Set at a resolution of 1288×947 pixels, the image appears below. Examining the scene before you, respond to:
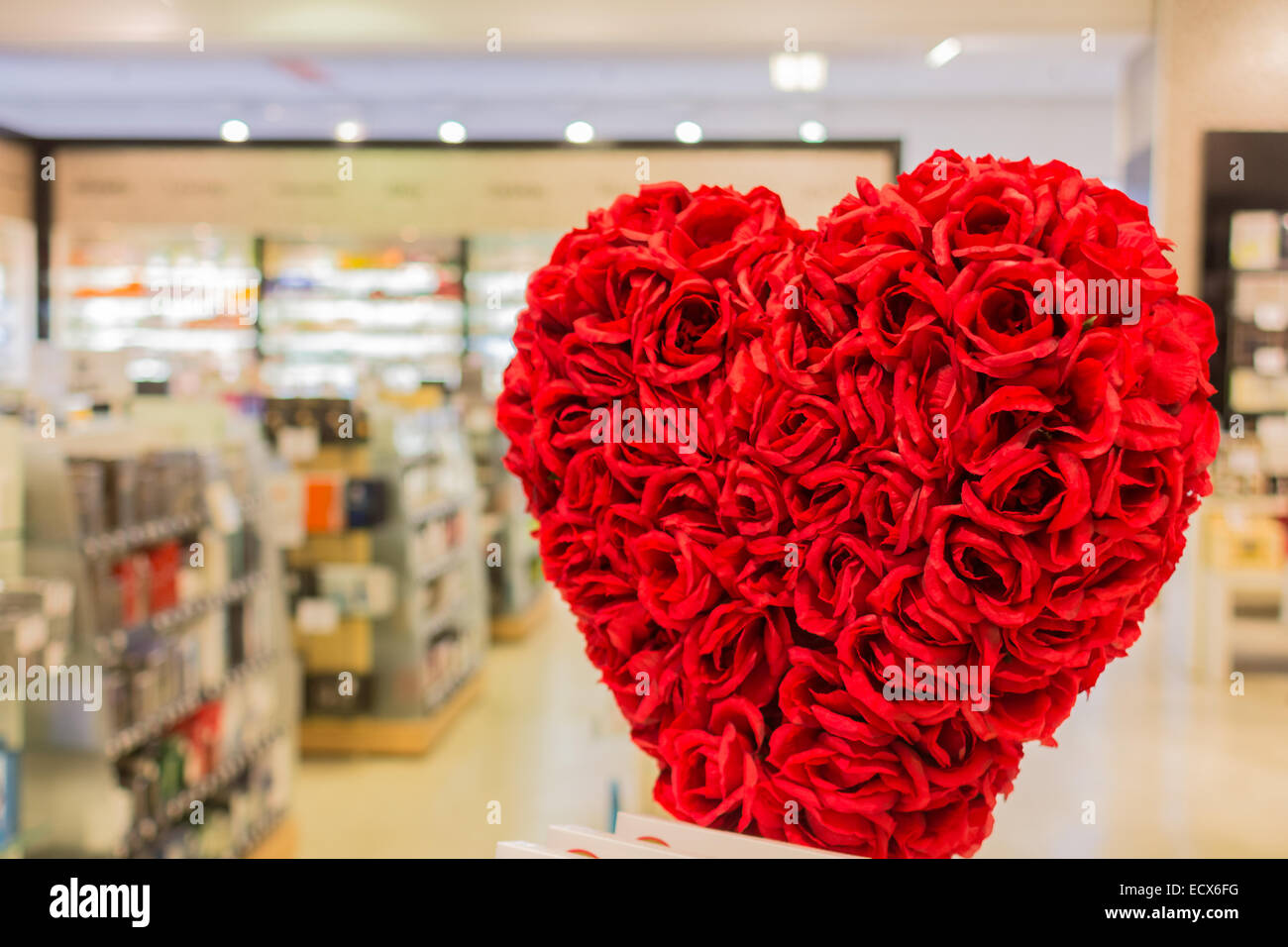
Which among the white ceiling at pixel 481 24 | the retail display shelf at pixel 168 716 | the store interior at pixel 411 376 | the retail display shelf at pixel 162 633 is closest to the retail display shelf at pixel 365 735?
the store interior at pixel 411 376

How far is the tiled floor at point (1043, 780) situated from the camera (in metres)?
3.60

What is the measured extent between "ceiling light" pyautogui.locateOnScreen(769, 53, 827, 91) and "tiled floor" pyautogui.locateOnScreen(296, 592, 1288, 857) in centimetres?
353

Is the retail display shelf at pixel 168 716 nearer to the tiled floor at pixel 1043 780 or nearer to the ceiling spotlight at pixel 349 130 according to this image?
the tiled floor at pixel 1043 780

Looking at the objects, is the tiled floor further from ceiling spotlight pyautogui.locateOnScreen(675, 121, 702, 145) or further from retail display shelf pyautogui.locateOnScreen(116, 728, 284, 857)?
ceiling spotlight pyautogui.locateOnScreen(675, 121, 702, 145)

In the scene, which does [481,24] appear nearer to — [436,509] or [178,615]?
[436,509]

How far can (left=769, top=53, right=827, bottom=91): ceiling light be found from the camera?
5.64 meters

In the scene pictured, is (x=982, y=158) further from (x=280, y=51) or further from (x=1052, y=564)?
(x=280, y=51)

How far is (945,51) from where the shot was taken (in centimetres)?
567

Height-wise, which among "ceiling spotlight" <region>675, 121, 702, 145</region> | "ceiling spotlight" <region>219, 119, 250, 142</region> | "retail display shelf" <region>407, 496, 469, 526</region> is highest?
"ceiling spotlight" <region>219, 119, 250, 142</region>

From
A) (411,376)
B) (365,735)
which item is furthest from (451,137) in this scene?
(365,735)

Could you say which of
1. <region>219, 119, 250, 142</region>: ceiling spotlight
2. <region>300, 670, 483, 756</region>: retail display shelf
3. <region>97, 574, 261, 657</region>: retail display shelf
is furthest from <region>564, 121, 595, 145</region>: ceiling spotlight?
<region>97, 574, 261, 657</region>: retail display shelf

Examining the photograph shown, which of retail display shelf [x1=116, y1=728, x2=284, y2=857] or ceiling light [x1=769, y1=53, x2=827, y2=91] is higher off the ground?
ceiling light [x1=769, y1=53, x2=827, y2=91]

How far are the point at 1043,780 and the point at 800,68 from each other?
4.07 meters

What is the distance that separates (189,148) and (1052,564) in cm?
697
